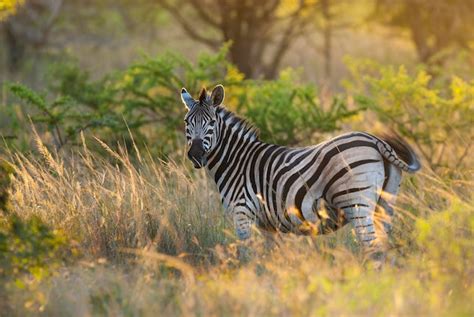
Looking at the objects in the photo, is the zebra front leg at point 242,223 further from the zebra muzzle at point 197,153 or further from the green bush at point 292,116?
the green bush at point 292,116

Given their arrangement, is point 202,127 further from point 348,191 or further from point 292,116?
point 292,116

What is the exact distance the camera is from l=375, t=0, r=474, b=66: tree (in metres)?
21.0

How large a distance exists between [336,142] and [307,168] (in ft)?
1.23

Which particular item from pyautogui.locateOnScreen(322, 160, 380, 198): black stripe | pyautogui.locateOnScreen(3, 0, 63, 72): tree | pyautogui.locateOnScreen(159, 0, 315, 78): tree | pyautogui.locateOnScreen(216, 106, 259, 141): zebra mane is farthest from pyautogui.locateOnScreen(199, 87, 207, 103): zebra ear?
pyautogui.locateOnScreen(3, 0, 63, 72): tree

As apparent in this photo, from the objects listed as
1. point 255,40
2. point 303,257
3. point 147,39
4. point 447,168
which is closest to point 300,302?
point 303,257

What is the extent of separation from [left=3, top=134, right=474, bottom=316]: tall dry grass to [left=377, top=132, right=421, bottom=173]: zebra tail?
0.90 ft

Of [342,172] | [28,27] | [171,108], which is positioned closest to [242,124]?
[342,172]

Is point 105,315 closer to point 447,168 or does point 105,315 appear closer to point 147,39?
point 447,168

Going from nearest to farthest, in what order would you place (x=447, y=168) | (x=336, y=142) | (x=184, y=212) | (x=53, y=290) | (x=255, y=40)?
(x=53, y=290) < (x=336, y=142) < (x=184, y=212) < (x=447, y=168) < (x=255, y=40)

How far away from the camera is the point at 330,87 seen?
20.5m

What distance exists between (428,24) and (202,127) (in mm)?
15217

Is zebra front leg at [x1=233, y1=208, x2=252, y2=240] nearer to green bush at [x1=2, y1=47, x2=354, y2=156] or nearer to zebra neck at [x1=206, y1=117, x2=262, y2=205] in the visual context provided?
zebra neck at [x1=206, y1=117, x2=262, y2=205]

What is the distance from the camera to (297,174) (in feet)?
24.4

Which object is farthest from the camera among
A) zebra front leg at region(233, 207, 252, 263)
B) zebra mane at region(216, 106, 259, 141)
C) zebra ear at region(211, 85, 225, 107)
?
zebra mane at region(216, 106, 259, 141)
